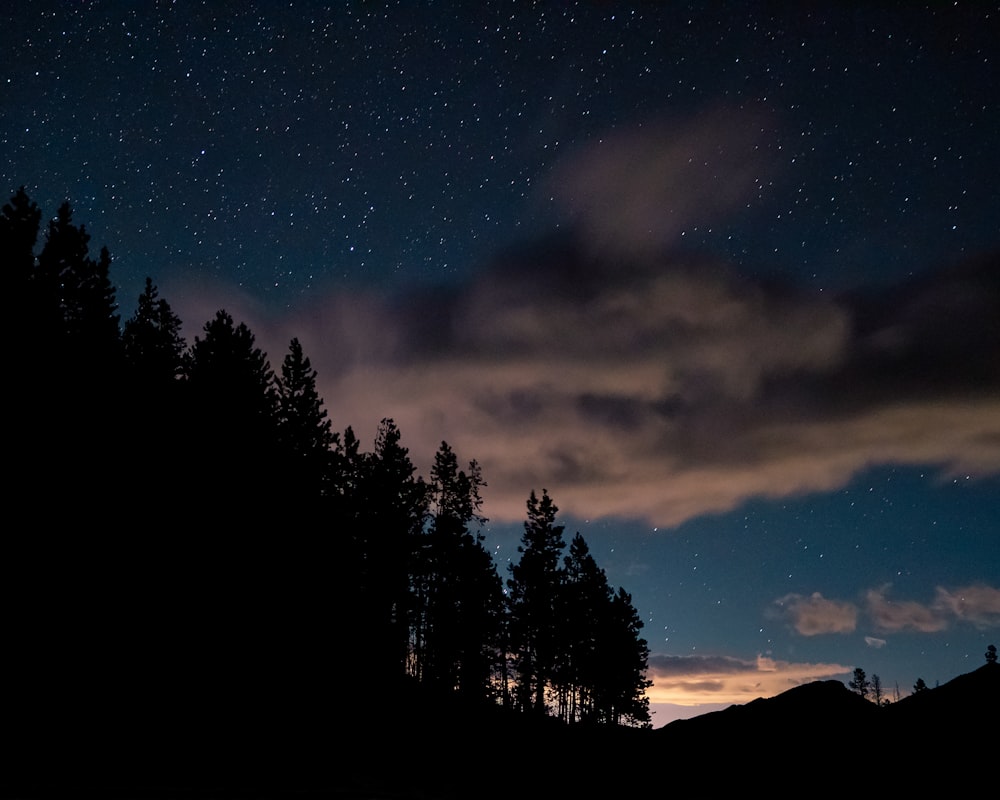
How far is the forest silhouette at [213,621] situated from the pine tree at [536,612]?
14.6 metres

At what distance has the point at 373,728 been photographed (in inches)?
1166

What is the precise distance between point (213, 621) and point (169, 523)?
431 cm

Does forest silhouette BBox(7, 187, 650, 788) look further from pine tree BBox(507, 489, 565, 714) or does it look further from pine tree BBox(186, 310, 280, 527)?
pine tree BBox(507, 489, 565, 714)

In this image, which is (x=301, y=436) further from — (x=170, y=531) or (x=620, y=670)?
(x=620, y=670)

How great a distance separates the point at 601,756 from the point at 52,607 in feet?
77.4

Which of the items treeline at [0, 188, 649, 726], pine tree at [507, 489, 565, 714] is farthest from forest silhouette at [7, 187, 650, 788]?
pine tree at [507, 489, 565, 714]

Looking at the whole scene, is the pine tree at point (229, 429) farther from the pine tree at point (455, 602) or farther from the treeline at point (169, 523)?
the pine tree at point (455, 602)

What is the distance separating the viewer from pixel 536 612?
174 ft

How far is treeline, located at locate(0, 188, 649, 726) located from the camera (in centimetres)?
2284

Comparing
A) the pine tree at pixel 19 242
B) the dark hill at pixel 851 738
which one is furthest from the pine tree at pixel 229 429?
the dark hill at pixel 851 738

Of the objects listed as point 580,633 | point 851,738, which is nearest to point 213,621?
point 851,738

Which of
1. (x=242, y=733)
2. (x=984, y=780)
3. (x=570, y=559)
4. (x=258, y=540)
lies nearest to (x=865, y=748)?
(x=984, y=780)

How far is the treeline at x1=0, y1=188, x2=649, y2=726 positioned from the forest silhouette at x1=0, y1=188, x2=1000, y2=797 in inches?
3.2

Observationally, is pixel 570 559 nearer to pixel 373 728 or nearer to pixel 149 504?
pixel 373 728
